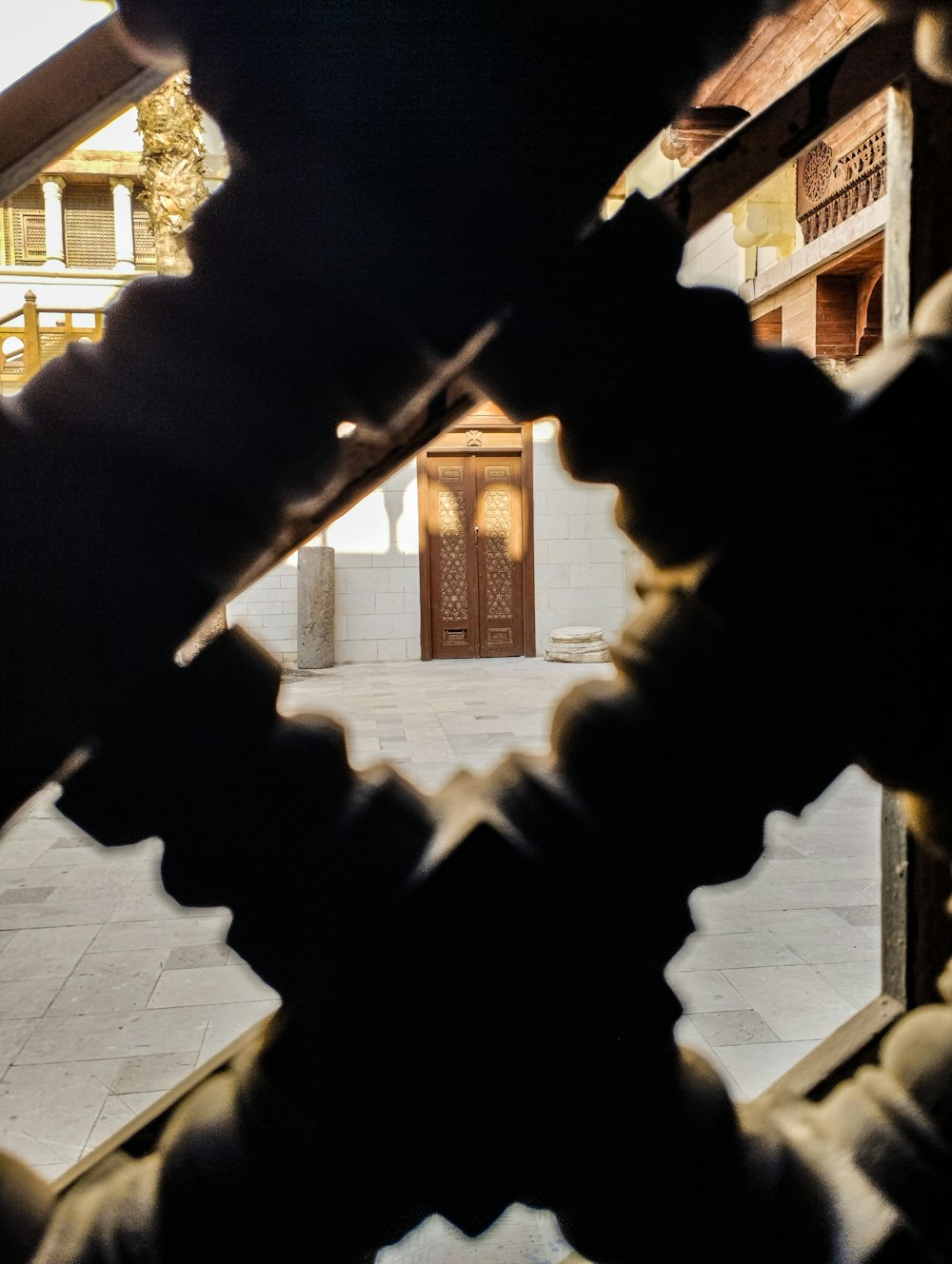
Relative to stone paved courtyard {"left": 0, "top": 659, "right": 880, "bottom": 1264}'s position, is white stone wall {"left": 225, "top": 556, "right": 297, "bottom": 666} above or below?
above

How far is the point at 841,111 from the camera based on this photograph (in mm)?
677

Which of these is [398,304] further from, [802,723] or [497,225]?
[802,723]

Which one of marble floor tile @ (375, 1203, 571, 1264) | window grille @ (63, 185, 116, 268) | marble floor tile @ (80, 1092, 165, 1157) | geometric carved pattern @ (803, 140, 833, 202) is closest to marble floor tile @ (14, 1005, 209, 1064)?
marble floor tile @ (80, 1092, 165, 1157)

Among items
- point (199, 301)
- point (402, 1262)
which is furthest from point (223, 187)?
point (402, 1262)

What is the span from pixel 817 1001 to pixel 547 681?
22.7ft

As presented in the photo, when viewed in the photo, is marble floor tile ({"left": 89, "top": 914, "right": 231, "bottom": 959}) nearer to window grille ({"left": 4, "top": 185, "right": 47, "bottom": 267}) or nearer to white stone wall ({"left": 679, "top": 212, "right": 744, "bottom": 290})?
white stone wall ({"left": 679, "top": 212, "right": 744, "bottom": 290})

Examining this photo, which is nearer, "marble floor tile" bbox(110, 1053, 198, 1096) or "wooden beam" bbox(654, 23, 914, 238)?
"wooden beam" bbox(654, 23, 914, 238)

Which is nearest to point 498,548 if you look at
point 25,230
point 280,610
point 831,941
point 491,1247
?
point 280,610

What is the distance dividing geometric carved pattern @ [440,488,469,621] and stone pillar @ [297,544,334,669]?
132 centimetres

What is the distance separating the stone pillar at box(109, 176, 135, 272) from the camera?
1573 centimetres

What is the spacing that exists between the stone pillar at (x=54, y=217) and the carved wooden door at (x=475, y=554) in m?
8.49

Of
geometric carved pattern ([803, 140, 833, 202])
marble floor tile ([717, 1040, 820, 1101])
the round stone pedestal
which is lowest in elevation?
marble floor tile ([717, 1040, 820, 1101])

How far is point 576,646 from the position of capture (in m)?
11.0

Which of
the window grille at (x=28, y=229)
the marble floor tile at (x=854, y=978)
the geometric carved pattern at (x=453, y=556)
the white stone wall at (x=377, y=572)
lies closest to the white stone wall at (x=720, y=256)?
the geometric carved pattern at (x=453, y=556)
